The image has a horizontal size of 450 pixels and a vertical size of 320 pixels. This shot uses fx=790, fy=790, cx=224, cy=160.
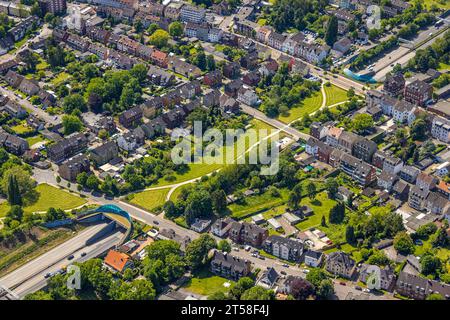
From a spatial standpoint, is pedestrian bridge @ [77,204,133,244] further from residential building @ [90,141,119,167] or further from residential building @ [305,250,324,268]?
residential building @ [305,250,324,268]

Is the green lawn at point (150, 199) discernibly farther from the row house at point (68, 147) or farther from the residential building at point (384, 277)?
the residential building at point (384, 277)

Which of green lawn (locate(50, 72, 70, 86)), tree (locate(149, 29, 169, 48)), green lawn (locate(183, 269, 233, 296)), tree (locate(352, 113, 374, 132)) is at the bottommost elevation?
green lawn (locate(183, 269, 233, 296))

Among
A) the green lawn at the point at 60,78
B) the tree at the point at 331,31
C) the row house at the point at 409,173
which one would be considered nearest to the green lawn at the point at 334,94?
the tree at the point at 331,31

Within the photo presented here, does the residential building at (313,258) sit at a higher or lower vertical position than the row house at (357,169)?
lower

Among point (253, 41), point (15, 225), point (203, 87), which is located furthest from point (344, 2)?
point (15, 225)

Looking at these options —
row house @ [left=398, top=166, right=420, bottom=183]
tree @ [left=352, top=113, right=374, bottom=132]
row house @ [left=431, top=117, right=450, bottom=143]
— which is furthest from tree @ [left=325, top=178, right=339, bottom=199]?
row house @ [left=431, top=117, right=450, bottom=143]
